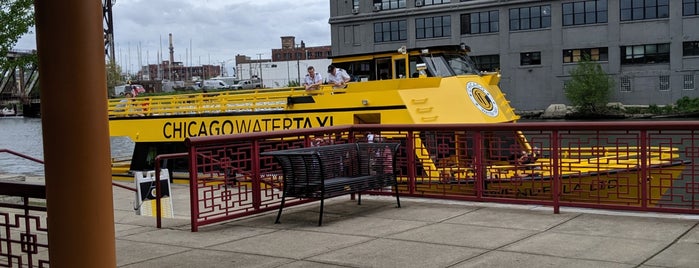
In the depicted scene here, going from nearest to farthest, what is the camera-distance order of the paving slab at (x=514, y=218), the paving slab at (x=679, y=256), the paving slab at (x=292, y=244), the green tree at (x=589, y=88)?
the paving slab at (x=679, y=256)
the paving slab at (x=292, y=244)
the paving slab at (x=514, y=218)
the green tree at (x=589, y=88)

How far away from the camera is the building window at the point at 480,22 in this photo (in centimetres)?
6588

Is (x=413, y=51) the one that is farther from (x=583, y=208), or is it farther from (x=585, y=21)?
(x=585, y=21)

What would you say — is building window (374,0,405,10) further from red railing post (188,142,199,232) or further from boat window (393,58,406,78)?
red railing post (188,142,199,232)

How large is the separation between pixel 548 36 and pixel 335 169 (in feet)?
191

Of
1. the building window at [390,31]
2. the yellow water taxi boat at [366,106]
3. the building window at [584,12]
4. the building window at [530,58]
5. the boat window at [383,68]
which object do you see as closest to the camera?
the yellow water taxi boat at [366,106]

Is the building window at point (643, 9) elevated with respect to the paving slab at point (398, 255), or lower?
elevated

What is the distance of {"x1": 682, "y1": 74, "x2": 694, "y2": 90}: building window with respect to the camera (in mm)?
58812

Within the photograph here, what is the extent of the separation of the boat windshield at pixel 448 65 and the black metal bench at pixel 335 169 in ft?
25.5

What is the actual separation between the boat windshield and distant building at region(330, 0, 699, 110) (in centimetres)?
4663

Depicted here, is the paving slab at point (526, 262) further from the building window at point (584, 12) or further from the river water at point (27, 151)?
the building window at point (584, 12)

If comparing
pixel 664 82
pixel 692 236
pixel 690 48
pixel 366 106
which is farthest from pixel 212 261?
pixel 664 82

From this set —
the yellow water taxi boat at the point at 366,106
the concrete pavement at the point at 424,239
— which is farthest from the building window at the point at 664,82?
the concrete pavement at the point at 424,239

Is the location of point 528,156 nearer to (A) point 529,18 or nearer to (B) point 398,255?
(B) point 398,255

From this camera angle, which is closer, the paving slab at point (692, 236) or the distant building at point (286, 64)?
the paving slab at point (692, 236)
